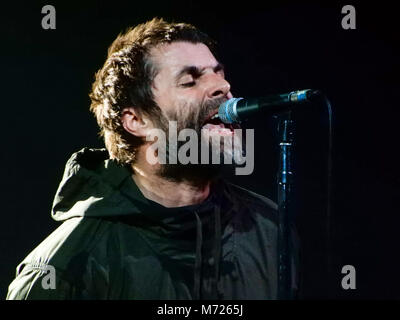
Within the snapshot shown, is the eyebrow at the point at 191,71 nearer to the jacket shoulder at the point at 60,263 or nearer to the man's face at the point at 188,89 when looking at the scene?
the man's face at the point at 188,89

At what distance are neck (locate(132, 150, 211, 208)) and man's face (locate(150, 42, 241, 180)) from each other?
0.14 ft

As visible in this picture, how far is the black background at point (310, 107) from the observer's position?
2.49 m

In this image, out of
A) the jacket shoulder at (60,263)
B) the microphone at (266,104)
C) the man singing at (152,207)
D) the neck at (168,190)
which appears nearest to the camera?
the microphone at (266,104)

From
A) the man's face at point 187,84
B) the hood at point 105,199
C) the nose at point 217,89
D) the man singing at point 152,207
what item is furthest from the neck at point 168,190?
the nose at point 217,89

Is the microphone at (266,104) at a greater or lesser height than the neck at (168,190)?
greater

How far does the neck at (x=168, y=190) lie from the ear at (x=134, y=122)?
182 millimetres

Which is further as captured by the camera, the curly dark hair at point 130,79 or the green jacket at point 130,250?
the curly dark hair at point 130,79

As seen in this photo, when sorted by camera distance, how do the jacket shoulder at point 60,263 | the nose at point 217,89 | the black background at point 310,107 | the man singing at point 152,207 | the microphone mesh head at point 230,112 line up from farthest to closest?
the black background at point 310,107 < the nose at point 217,89 < the man singing at point 152,207 < the jacket shoulder at point 60,263 < the microphone mesh head at point 230,112

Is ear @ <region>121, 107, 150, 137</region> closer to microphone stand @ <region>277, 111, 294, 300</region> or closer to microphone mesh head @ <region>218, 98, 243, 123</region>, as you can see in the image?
microphone mesh head @ <region>218, 98, 243, 123</region>

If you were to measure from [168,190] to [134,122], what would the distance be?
0.39 metres

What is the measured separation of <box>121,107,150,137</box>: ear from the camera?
2.29 m

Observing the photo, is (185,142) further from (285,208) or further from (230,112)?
(285,208)

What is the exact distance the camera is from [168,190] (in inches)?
88.1
